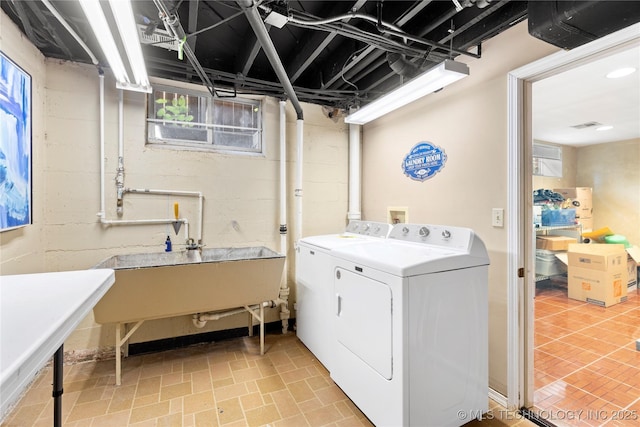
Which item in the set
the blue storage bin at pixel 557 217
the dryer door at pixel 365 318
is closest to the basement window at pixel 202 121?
the dryer door at pixel 365 318

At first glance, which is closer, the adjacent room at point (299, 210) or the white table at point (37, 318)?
the white table at point (37, 318)

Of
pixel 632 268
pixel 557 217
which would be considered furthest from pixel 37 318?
pixel 632 268

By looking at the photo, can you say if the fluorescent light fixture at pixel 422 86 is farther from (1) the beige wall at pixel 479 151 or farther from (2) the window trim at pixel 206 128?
(2) the window trim at pixel 206 128

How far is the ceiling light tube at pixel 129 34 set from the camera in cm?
140

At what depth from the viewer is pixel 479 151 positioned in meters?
2.15

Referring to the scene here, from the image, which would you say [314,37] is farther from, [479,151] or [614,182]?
[614,182]

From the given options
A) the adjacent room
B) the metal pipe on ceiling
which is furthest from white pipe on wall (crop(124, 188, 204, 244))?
the metal pipe on ceiling

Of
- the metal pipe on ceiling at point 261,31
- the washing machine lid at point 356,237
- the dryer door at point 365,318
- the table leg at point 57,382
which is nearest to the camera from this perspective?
the table leg at point 57,382

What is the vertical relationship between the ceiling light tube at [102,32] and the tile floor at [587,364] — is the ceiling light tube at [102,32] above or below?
above

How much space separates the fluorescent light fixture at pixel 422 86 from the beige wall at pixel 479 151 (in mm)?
351

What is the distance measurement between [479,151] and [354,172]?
1.52 meters

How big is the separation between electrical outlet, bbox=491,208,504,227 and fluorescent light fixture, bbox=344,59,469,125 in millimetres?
911

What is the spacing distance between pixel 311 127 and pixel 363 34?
150 centimetres

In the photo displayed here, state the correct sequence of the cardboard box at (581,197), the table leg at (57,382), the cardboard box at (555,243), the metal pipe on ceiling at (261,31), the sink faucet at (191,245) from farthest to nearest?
the cardboard box at (581,197) → the cardboard box at (555,243) → the sink faucet at (191,245) → the metal pipe on ceiling at (261,31) → the table leg at (57,382)
